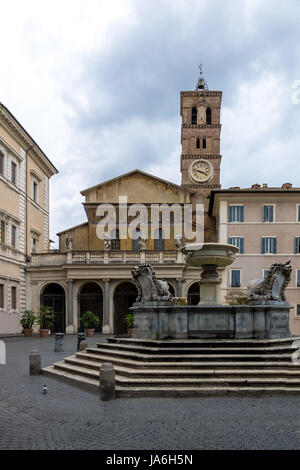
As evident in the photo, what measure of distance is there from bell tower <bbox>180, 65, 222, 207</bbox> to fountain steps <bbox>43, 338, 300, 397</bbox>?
50933mm

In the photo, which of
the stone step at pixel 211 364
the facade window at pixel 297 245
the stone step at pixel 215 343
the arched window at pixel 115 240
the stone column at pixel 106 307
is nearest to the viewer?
the stone step at pixel 211 364

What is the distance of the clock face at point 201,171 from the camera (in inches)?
2473

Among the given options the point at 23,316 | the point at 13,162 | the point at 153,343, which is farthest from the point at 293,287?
the point at 153,343

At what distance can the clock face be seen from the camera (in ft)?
206

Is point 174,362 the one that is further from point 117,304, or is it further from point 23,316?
point 117,304

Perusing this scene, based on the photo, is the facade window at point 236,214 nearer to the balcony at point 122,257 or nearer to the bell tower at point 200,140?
the balcony at point 122,257

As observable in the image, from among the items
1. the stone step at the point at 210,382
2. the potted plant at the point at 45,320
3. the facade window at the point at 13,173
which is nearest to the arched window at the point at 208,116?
the facade window at the point at 13,173

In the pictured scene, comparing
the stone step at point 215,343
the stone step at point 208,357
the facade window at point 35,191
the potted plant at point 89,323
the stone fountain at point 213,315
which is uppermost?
the facade window at point 35,191

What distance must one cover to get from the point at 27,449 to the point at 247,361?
20.5 ft

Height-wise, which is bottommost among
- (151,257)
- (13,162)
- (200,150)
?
(151,257)

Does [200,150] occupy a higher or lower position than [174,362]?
higher

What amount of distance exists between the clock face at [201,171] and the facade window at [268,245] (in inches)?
1080

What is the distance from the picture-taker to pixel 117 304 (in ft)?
122

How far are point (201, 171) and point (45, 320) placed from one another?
122 ft
